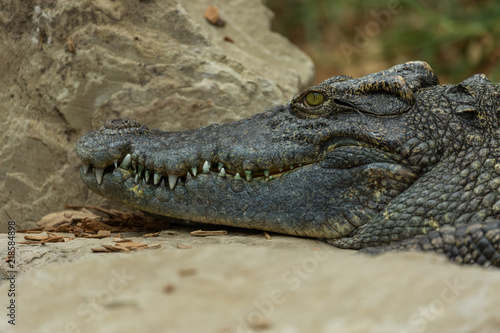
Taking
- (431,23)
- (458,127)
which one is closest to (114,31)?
(458,127)

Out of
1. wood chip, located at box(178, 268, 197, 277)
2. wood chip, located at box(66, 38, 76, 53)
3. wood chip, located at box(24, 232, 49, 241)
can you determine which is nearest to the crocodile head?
wood chip, located at box(24, 232, 49, 241)

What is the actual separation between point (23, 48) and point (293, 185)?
2.66m

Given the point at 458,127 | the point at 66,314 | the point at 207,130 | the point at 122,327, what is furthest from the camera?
the point at 207,130

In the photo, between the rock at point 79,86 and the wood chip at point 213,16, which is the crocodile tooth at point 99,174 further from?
the wood chip at point 213,16

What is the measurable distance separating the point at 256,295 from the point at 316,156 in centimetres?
163

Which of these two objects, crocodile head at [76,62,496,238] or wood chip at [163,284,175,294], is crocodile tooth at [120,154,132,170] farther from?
wood chip at [163,284,175,294]

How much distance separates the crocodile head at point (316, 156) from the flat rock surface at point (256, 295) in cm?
102

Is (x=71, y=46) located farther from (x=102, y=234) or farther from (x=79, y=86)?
(x=102, y=234)

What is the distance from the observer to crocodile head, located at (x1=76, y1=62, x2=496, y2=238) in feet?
12.5

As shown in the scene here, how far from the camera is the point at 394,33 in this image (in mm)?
10422

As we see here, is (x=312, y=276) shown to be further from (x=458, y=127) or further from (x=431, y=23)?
(x=431, y=23)

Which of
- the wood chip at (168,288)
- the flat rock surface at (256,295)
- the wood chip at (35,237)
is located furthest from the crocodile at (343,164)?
the wood chip at (168,288)

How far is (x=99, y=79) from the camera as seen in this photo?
194 inches

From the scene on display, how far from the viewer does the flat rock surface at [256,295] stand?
2.29 meters
